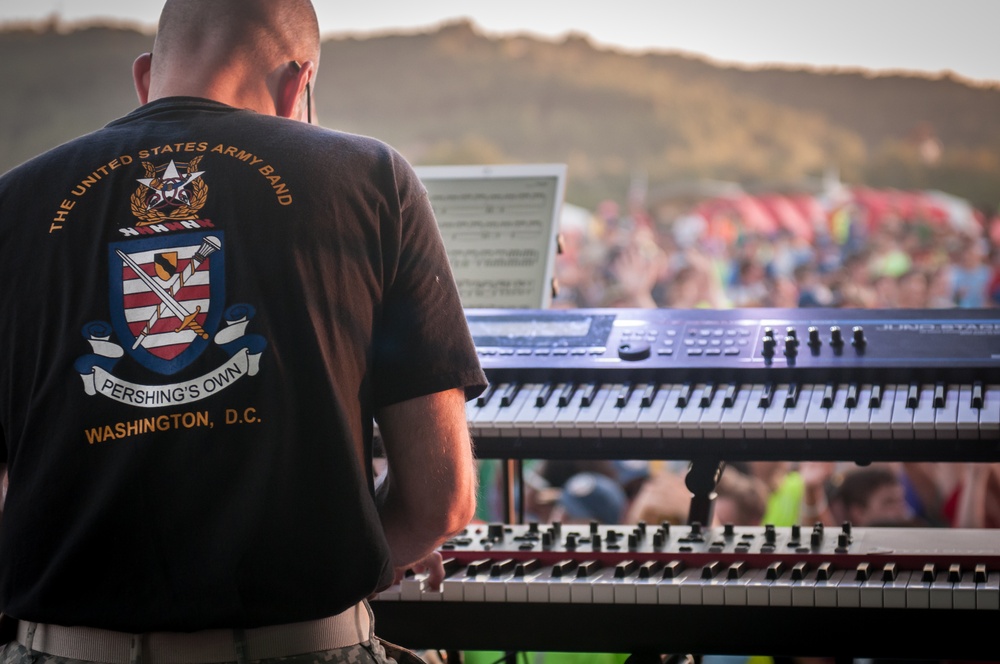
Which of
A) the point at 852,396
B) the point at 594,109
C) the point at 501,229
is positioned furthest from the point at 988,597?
the point at 594,109

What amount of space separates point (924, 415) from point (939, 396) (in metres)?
0.09

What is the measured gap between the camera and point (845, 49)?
9477 millimetres

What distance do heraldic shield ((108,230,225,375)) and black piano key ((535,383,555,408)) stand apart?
1.43m

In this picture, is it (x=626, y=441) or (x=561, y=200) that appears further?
(x=561, y=200)

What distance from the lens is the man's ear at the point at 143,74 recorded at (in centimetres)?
175

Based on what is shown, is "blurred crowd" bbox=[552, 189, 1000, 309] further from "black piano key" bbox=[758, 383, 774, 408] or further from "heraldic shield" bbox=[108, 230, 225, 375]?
"heraldic shield" bbox=[108, 230, 225, 375]

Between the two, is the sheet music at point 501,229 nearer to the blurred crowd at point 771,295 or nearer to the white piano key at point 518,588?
the blurred crowd at point 771,295

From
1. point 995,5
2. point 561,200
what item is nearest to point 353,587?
point 561,200

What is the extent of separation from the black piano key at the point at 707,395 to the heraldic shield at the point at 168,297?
4.95 ft

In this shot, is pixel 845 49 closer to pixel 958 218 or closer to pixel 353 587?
pixel 958 218

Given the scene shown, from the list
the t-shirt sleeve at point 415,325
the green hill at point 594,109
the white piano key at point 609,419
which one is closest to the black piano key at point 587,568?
the white piano key at point 609,419

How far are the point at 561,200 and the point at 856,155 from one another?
7619 mm

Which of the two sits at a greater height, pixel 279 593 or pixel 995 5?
pixel 995 5

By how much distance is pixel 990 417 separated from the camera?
2582 mm
